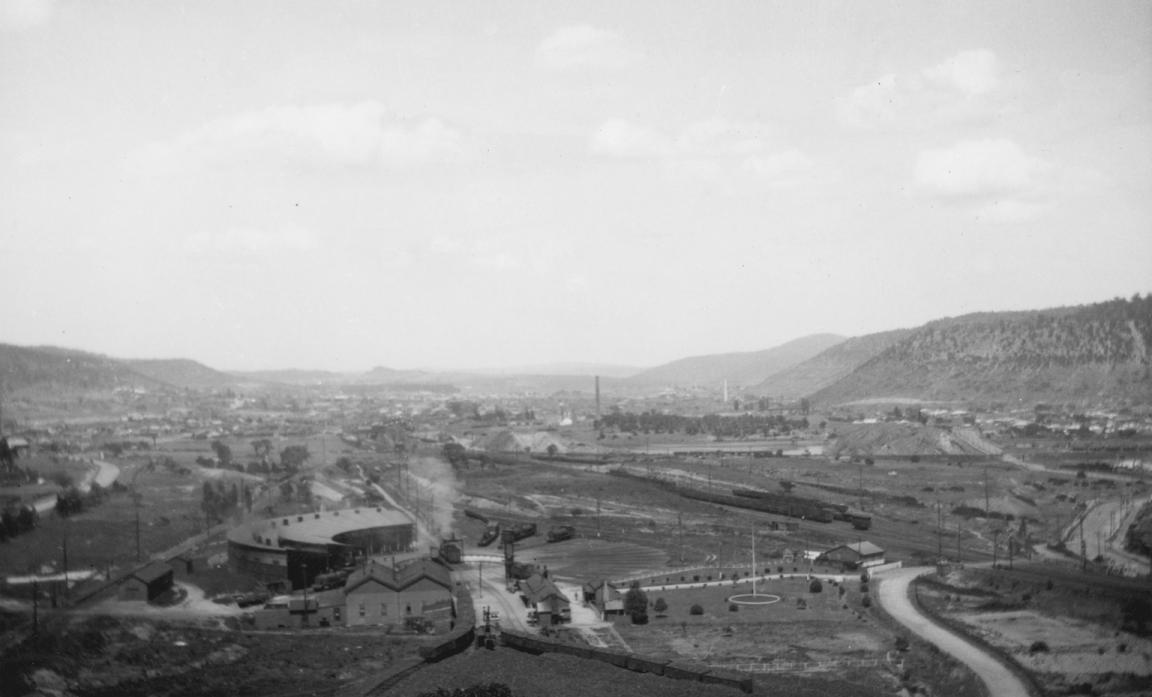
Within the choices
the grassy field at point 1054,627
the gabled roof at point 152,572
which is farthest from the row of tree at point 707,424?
the gabled roof at point 152,572

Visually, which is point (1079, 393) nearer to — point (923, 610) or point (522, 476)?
point (923, 610)

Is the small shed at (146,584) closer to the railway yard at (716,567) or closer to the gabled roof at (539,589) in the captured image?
the railway yard at (716,567)

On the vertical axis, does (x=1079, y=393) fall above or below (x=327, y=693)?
above

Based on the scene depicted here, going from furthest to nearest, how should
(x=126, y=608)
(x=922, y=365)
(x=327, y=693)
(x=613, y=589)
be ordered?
(x=922, y=365) → (x=613, y=589) → (x=126, y=608) → (x=327, y=693)

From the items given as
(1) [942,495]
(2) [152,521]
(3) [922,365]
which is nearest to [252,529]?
(2) [152,521]

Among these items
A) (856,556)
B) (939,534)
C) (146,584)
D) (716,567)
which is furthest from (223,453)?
(939,534)

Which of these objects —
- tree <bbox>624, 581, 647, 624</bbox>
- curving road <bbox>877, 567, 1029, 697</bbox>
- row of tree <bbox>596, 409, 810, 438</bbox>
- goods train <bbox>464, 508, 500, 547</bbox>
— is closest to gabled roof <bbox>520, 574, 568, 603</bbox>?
tree <bbox>624, 581, 647, 624</bbox>

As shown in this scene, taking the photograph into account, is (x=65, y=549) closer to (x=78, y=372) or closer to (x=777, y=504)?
(x=78, y=372)

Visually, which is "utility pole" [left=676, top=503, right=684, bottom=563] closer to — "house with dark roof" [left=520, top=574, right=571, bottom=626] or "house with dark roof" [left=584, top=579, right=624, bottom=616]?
"house with dark roof" [left=584, top=579, right=624, bottom=616]
